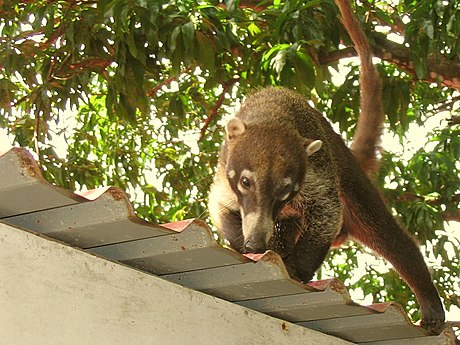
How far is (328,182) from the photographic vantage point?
4.54m

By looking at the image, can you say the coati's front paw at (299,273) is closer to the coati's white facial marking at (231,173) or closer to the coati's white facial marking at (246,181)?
the coati's white facial marking at (246,181)

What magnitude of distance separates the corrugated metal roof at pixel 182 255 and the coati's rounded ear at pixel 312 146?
0.99 metres

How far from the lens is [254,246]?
386 centimetres

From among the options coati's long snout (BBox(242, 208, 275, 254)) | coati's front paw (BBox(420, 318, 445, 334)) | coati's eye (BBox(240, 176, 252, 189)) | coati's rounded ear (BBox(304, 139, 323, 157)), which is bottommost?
coati's front paw (BBox(420, 318, 445, 334))

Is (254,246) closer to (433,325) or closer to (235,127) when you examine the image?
(235,127)

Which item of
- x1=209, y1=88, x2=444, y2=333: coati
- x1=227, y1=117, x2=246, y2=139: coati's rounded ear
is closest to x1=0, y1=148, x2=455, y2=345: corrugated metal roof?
x1=209, y1=88, x2=444, y2=333: coati

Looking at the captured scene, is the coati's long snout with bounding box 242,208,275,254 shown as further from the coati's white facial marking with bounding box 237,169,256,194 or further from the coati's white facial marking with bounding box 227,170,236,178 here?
the coati's white facial marking with bounding box 227,170,236,178

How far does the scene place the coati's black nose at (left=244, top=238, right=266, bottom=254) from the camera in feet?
12.6

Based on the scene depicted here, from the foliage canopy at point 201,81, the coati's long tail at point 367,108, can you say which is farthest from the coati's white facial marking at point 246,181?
the coati's long tail at point 367,108

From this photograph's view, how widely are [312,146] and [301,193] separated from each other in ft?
0.92

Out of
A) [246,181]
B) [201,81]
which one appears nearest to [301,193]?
[246,181]

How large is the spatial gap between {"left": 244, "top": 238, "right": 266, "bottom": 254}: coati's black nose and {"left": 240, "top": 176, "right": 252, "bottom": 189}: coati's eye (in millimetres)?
408

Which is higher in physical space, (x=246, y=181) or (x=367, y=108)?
(x=367, y=108)

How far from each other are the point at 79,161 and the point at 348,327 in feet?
10.8
